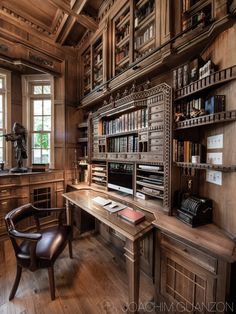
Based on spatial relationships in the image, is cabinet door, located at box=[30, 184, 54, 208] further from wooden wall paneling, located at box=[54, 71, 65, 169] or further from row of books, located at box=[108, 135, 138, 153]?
row of books, located at box=[108, 135, 138, 153]

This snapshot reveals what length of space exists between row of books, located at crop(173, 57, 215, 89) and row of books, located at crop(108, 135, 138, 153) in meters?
0.85

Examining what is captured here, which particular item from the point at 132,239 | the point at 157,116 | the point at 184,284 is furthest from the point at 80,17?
the point at 184,284

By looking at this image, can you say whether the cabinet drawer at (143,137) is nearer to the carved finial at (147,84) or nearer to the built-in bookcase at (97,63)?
the carved finial at (147,84)

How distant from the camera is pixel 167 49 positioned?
1.67 metres

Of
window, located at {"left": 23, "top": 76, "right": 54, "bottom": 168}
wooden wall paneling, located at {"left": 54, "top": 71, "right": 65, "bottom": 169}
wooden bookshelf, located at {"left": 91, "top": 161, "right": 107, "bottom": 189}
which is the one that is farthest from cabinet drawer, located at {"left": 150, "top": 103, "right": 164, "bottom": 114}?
window, located at {"left": 23, "top": 76, "right": 54, "bottom": 168}

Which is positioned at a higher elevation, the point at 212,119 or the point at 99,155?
the point at 212,119

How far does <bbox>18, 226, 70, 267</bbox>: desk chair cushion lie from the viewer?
1.61 meters

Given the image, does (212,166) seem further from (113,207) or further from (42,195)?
(42,195)

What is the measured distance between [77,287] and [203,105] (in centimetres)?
233

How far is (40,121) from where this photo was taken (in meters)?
3.73

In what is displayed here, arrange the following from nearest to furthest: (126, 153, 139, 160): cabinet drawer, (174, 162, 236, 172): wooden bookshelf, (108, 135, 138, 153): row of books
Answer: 1. (174, 162, 236, 172): wooden bookshelf
2. (126, 153, 139, 160): cabinet drawer
3. (108, 135, 138, 153): row of books

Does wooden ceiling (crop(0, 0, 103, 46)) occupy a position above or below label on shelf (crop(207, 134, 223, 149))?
above

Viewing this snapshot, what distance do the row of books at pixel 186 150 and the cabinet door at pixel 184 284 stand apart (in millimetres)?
856

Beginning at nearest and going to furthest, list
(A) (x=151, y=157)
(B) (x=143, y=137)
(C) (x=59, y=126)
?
(A) (x=151, y=157) < (B) (x=143, y=137) < (C) (x=59, y=126)
